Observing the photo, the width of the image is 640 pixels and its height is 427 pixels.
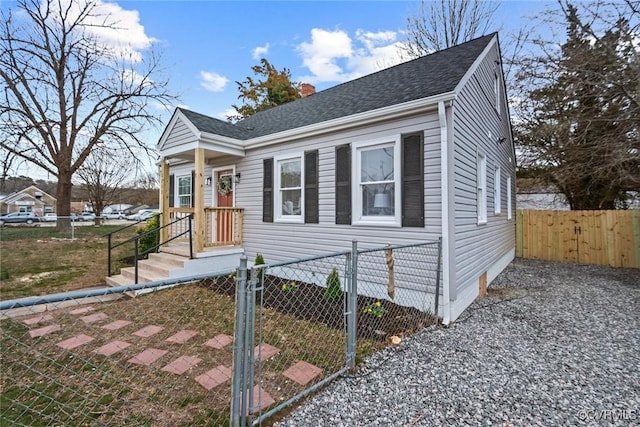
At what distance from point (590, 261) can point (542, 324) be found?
7.27m

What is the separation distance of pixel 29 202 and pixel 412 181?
187 ft

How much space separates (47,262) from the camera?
29.0 feet

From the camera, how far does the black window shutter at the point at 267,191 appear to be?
22.1 ft

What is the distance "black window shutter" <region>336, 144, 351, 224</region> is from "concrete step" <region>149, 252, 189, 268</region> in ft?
11.0

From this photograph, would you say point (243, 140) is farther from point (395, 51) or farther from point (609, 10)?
point (395, 51)

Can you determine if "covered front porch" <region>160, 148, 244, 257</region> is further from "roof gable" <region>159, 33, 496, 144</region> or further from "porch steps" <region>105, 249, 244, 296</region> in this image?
"roof gable" <region>159, 33, 496, 144</region>

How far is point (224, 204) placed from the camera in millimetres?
8109

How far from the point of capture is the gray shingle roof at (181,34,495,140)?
4980 millimetres

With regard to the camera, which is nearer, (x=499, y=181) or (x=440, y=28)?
(x=499, y=181)

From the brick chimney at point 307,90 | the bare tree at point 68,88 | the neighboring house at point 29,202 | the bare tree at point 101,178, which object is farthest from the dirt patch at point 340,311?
the neighboring house at point 29,202

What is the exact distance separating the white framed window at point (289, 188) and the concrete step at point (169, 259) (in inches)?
84.4

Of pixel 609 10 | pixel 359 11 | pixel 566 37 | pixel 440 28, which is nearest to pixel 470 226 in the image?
pixel 609 10

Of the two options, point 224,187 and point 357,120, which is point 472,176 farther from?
point 224,187

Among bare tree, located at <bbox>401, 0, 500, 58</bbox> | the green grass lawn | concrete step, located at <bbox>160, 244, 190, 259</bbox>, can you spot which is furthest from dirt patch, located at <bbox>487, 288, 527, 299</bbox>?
bare tree, located at <bbox>401, 0, 500, 58</bbox>
